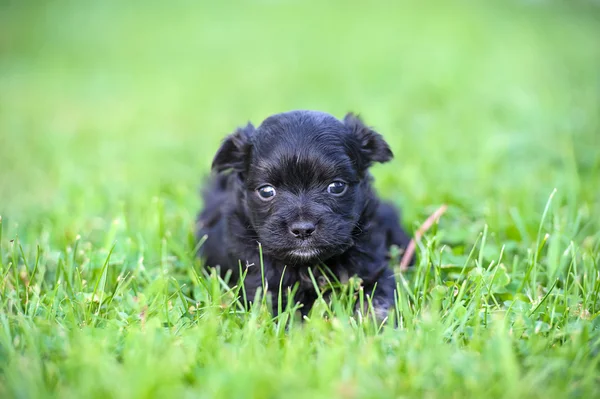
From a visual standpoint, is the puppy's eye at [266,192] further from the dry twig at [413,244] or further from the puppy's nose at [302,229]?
the dry twig at [413,244]

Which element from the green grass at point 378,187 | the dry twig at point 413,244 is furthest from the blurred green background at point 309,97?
the dry twig at point 413,244

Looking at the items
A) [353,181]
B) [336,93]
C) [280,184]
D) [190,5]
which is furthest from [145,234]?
[190,5]

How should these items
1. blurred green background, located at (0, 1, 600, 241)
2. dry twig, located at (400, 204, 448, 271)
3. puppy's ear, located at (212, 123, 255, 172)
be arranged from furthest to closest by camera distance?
blurred green background, located at (0, 1, 600, 241) < dry twig, located at (400, 204, 448, 271) < puppy's ear, located at (212, 123, 255, 172)

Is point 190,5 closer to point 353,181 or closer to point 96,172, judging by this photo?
point 96,172

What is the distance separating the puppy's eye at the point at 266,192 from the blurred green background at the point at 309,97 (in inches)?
57.6

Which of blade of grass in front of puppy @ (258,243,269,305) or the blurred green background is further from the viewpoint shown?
the blurred green background

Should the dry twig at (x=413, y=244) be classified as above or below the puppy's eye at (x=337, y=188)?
below

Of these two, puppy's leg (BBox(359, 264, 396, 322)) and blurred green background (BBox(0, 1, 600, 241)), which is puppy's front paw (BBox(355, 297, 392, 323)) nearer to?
puppy's leg (BBox(359, 264, 396, 322))

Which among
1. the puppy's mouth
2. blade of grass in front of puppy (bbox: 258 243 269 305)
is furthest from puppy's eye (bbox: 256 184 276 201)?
the puppy's mouth

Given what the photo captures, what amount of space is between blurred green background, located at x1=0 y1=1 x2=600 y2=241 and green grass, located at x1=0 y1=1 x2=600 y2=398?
48 mm

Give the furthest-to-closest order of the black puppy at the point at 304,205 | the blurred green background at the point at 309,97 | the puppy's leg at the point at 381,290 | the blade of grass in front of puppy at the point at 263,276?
the blurred green background at the point at 309,97 → the puppy's leg at the point at 381,290 → the black puppy at the point at 304,205 → the blade of grass in front of puppy at the point at 263,276

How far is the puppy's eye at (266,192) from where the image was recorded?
350 cm

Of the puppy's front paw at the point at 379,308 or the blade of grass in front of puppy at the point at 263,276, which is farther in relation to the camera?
the puppy's front paw at the point at 379,308

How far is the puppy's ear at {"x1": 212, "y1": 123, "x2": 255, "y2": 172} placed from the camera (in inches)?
150
